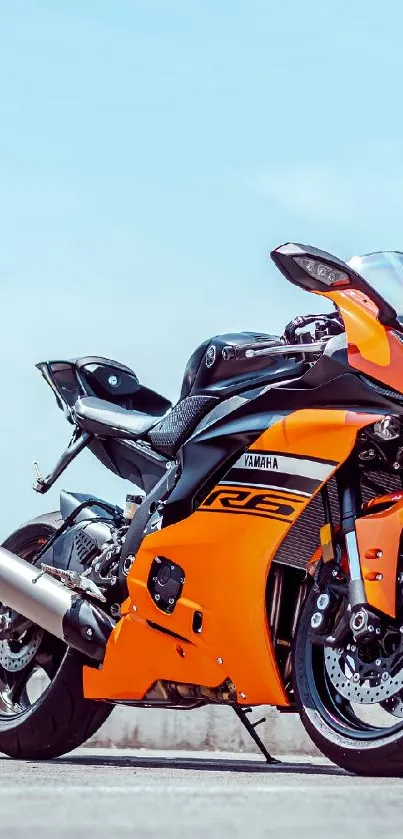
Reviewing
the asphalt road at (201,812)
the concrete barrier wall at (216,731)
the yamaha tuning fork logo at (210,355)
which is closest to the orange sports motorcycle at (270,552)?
the yamaha tuning fork logo at (210,355)

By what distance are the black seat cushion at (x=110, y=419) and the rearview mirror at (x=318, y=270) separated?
1.44m

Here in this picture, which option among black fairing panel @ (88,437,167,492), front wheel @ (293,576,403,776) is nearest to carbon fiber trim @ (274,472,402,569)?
front wheel @ (293,576,403,776)

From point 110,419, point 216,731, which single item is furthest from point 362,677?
point 216,731

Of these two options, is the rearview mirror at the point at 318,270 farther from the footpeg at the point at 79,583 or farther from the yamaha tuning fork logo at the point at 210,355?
the footpeg at the point at 79,583

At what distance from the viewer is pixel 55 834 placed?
2971mm

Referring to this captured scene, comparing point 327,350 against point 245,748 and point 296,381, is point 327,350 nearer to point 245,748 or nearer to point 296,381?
point 296,381

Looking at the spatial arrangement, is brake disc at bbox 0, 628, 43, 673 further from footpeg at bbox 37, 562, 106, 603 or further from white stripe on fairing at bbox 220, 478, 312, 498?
white stripe on fairing at bbox 220, 478, 312, 498

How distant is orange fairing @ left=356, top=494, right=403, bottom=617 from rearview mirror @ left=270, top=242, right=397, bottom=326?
30.3 inches

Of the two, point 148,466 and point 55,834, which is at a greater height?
point 148,466

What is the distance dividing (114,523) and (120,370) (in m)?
0.93

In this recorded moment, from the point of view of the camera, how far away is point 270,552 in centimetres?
551

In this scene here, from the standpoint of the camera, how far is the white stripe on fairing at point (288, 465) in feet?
17.7

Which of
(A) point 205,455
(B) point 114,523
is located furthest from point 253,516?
(B) point 114,523


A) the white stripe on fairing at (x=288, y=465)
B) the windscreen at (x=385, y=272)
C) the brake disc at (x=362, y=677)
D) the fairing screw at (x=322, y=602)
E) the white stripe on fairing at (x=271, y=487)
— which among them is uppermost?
the windscreen at (x=385, y=272)
